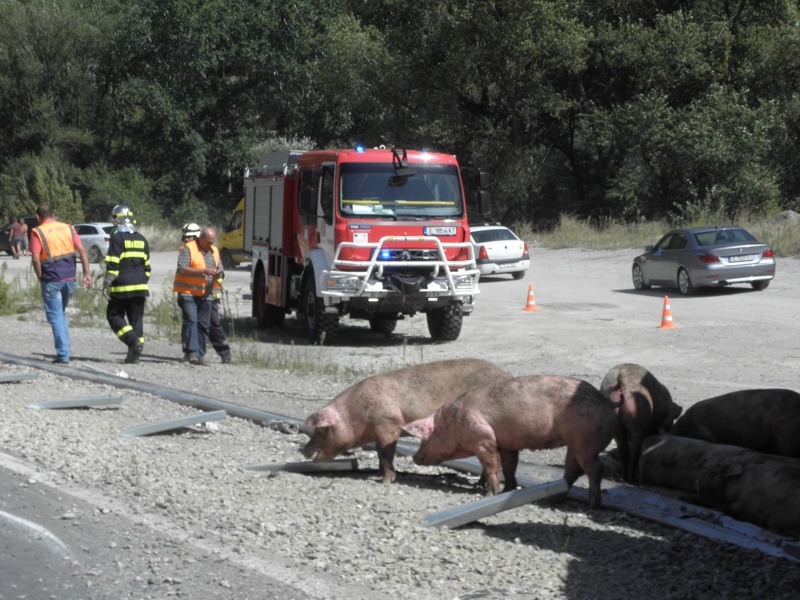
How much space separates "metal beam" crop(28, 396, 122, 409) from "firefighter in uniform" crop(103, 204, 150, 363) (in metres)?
3.57

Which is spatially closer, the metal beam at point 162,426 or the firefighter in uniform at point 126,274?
the metal beam at point 162,426

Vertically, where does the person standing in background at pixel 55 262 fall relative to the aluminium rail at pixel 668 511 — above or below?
above

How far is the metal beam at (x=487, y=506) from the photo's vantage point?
22.6 feet

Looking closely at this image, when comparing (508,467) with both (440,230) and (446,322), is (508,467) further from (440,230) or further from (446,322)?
(446,322)

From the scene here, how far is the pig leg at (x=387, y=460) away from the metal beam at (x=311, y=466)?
1.26 ft

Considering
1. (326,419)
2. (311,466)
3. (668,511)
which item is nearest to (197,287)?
(311,466)

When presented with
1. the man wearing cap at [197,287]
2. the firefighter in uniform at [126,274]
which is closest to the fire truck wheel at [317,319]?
the man wearing cap at [197,287]

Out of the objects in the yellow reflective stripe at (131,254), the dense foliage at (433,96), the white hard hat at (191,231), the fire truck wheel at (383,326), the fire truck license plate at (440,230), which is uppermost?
the dense foliage at (433,96)

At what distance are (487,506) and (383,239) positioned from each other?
10.9 metres

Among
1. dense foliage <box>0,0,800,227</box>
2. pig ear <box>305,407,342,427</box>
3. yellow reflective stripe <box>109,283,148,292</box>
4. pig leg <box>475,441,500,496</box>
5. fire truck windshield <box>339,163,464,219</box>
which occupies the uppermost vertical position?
dense foliage <box>0,0,800,227</box>

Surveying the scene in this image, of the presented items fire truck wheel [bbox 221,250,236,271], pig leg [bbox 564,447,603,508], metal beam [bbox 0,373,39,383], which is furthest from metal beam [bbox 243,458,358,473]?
fire truck wheel [bbox 221,250,236,271]

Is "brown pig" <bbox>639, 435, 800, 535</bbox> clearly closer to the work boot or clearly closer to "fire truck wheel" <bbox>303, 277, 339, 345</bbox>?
the work boot

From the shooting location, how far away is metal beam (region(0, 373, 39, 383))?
492 inches

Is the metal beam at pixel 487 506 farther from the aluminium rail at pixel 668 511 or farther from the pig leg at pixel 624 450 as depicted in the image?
the pig leg at pixel 624 450
